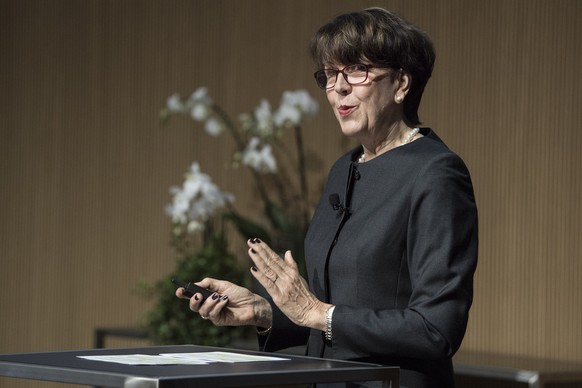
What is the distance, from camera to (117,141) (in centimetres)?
586

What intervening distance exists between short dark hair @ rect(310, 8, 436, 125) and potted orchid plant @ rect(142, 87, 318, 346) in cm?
194

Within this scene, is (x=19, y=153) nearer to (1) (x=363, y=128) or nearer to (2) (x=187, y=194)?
(2) (x=187, y=194)

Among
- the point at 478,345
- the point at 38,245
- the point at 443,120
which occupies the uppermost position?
the point at 443,120

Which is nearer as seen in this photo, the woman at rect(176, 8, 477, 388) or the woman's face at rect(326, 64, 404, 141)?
the woman at rect(176, 8, 477, 388)

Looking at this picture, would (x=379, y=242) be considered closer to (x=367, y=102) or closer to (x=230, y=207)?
(x=367, y=102)

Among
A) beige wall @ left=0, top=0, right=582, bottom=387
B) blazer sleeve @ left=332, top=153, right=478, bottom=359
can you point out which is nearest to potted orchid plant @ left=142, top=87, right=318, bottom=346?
beige wall @ left=0, top=0, right=582, bottom=387

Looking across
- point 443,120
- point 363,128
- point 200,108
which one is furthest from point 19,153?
point 363,128

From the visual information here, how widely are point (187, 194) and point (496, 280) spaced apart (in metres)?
1.28

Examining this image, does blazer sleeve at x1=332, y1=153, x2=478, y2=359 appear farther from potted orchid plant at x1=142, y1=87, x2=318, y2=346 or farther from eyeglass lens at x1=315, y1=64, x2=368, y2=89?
potted orchid plant at x1=142, y1=87, x2=318, y2=346

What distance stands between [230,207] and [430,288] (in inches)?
109

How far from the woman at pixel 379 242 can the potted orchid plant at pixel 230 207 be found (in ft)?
6.14

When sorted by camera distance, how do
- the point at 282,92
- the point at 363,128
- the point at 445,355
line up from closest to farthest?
the point at 445,355, the point at 363,128, the point at 282,92

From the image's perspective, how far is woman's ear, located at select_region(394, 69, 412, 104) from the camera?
7.97 feet

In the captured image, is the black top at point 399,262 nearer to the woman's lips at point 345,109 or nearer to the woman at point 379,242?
the woman at point 379,242
